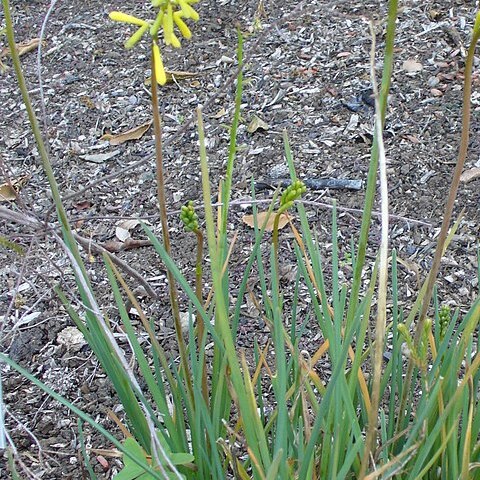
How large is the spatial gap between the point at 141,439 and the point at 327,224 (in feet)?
3.15

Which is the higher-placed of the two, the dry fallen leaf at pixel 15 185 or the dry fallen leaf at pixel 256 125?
the dry fallen leaf at pixel 256 125

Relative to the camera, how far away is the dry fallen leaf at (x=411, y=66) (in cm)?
230

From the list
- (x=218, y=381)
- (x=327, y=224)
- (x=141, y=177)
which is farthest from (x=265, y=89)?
(x=218, y=381)

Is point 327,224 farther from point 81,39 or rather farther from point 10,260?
point 81,39

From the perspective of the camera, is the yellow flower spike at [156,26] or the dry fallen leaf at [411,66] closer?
the yellow flower spike at [156,26]

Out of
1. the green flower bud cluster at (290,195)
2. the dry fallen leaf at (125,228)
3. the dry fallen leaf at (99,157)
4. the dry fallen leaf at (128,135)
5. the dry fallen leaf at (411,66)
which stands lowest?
the dry fallen leaf at (125,228)

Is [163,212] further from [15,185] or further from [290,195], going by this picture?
[15,185]

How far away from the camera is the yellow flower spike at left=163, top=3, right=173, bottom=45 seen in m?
0.64

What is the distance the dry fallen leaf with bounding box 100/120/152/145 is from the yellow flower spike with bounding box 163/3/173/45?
158 centimetres

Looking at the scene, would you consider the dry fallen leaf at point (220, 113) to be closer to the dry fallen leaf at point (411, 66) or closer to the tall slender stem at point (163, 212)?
the dry fallen leaf at point (411, 66)

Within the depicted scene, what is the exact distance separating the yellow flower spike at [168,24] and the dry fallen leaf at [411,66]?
5.88ft

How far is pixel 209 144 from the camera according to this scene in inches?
84.7

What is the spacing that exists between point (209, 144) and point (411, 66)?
733 mm

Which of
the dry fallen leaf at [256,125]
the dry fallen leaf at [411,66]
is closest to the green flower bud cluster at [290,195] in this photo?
the dry fallen leaf at [256,125]
